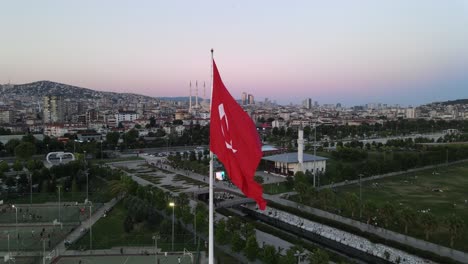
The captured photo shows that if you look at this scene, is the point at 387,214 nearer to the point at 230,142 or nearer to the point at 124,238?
the point at 124,238

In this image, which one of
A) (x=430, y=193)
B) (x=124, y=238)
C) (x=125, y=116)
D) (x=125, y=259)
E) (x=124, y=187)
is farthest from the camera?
(x=125, y=116)

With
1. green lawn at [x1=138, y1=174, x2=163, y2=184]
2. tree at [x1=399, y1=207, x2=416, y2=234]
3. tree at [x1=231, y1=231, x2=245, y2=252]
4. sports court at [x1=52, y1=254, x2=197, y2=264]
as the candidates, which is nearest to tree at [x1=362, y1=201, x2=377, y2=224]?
tree at [x1=399, y1=207, x2=416, y2=234]

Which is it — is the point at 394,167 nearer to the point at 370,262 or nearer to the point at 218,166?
the point at 218,166

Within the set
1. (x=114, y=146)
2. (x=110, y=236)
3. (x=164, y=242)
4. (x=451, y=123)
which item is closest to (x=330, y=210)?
(x=164, y=242)

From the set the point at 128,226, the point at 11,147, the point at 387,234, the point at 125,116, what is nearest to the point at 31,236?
the point at 128,226

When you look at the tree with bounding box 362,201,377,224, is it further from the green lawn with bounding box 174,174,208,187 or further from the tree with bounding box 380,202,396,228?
the green lawn with bounding box 174,174,208,187

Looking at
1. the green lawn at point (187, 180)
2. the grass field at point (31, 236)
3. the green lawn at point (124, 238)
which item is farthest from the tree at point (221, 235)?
the green lawn at point (187, 180)
